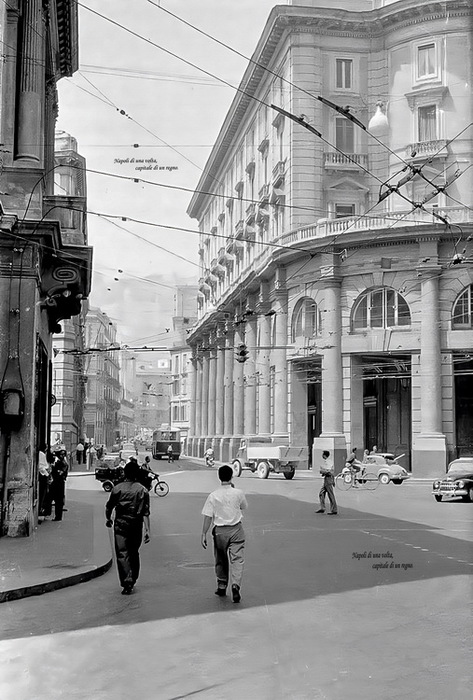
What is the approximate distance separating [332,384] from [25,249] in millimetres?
25855

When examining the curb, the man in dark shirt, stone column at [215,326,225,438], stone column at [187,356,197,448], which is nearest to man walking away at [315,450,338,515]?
the curb

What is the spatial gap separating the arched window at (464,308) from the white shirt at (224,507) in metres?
29.7

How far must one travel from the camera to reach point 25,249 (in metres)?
15.9

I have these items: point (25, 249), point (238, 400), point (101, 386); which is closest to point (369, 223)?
point (238, 400)

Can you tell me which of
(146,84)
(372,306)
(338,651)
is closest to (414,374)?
(372,306)

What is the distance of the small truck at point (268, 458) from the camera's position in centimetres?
3841

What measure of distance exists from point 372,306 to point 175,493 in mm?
15370

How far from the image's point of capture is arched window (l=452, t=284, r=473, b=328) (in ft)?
125

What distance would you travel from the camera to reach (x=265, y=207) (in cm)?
4191

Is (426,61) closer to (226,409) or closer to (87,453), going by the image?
(226,409)

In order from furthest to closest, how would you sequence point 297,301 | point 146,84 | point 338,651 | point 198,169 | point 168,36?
point 297,301 < point 198,169 < point 146,84 < point 168,36 < point 338,651

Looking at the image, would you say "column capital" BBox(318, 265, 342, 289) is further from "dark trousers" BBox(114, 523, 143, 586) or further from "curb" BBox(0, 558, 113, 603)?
"dark trousers" BBox(114, 523, 143, 586)

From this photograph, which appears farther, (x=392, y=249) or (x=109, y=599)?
(x=392, y=249)

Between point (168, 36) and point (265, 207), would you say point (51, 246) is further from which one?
point (265, 207)
